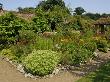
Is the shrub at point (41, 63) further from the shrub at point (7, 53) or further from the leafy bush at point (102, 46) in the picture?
the leafy bush at point (102, 46)

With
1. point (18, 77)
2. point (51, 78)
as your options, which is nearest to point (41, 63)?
point (51, 78)

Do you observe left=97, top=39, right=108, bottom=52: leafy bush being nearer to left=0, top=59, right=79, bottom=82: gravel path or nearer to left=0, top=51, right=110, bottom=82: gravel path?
left=0, top=51, right=110, bottom=82: gravel path

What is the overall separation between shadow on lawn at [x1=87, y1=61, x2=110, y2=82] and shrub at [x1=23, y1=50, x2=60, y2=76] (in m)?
2.03

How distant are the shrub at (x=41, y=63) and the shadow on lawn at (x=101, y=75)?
203cm

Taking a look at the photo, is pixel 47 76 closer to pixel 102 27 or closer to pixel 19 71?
pixel 19 71

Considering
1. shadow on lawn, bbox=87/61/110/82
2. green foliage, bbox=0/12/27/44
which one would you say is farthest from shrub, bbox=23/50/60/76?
green foliage, bbox=0/12/27/44

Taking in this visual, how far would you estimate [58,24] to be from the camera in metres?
32.2

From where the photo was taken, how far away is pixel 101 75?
14.9m

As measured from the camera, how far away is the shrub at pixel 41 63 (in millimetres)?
15062

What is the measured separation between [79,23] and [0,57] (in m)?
20.0

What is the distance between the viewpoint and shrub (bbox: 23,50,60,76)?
15.1m

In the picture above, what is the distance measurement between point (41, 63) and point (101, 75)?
3.05m

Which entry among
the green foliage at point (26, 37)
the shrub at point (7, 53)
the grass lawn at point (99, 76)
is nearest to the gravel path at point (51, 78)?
the grass lawn at point (99, 76)

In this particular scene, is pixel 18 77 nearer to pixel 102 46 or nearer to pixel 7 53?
pixel 7 53
